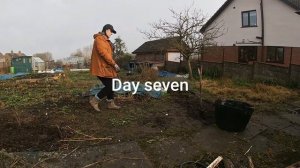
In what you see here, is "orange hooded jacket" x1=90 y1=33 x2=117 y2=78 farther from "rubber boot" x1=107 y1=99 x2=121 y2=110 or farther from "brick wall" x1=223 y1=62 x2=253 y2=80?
"brick wall" x1=223 y1=62 x2=253 y2=80

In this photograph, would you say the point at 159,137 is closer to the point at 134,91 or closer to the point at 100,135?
the point at 100,135

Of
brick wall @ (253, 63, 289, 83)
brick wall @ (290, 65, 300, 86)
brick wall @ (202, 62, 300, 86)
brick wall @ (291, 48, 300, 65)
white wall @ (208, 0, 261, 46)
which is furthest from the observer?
white wall @ (208, 0, 261, 46)

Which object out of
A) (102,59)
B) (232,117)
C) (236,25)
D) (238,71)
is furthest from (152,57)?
(232,117)

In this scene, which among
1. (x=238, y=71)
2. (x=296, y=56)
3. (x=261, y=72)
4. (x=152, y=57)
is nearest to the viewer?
(x=261, y=72)

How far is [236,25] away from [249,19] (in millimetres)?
1274

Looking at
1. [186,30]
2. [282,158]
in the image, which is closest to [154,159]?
[282,158]

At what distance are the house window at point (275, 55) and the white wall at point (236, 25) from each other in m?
1.09

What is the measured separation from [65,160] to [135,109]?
2.91 metres

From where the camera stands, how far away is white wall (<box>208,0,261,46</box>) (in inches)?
789

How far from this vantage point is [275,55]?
18.8 meters

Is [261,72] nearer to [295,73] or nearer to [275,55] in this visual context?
[295,73]

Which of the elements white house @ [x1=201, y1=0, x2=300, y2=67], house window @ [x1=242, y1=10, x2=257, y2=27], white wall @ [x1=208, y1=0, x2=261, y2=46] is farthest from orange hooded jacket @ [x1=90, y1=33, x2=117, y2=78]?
house window @ [x1=242, y1=10, x2=257, y2=27]

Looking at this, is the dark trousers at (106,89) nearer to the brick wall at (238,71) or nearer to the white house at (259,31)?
the brick wall at (238,71)

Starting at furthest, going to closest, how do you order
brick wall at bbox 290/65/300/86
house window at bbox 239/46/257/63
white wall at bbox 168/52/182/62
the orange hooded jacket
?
white wall at bbox 168/52/182/62
house window at bbox 239/46/257/63
brick wall at bbox 290/65/300/86
the orange hooded jacket
